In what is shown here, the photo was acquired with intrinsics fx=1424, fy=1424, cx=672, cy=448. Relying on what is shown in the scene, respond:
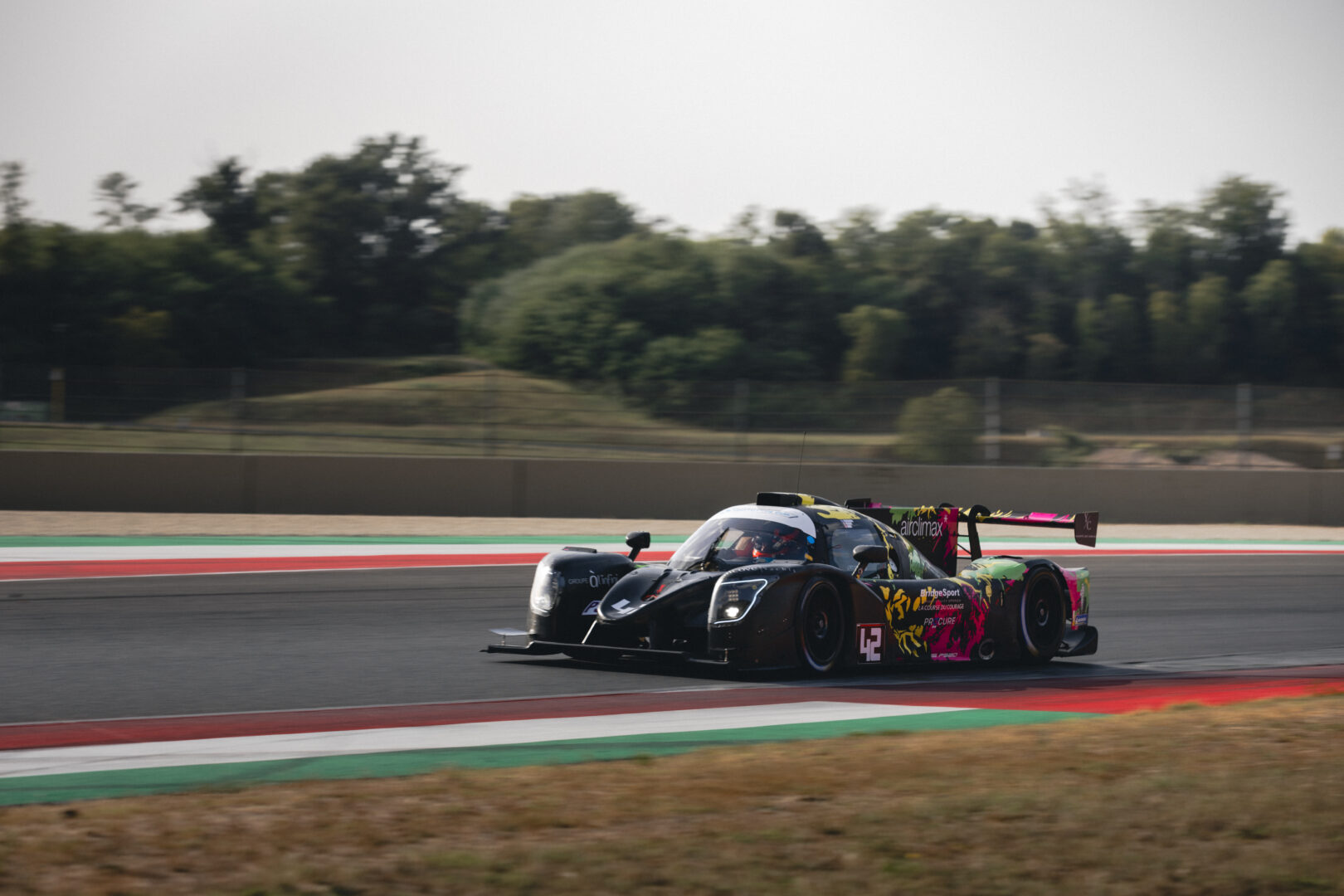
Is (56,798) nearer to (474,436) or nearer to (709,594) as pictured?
(709,594)

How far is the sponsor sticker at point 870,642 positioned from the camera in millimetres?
9039

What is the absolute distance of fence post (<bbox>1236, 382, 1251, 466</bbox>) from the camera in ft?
82.8

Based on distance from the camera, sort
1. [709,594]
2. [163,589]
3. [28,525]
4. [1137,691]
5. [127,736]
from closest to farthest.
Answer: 1. [127,736]
2. [709,594]
3. [1137,691]
4. [163,589]
5. [28,525]

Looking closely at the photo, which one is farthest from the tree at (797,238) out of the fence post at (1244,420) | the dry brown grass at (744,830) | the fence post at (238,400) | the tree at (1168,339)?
the dry brown grass at (744,830)

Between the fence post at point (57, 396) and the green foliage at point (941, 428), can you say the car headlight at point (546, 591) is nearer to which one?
the fence post at point (57, 396)

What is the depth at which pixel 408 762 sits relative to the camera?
6180mm

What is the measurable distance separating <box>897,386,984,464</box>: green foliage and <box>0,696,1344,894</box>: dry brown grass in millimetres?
17230

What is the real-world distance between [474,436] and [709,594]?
545 inches

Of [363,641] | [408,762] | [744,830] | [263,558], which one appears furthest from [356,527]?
[744,830]

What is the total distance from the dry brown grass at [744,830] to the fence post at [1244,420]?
66.4 ft

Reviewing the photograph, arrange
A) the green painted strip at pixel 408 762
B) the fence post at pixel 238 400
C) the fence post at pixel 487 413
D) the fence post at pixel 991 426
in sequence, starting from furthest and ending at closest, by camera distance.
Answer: the fence post at pixel 991 426 < the fence post at pixel 487 413 < the fence post at pixel 238 400 < the green painted strip at pixel 408 762

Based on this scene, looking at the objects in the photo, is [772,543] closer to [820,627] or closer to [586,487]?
[820,627]

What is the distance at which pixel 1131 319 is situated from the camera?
159 ft

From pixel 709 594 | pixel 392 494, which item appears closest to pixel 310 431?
pixel 392 494
